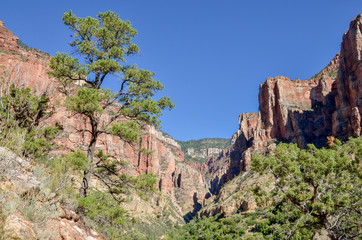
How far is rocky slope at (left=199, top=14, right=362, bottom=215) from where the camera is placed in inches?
2633

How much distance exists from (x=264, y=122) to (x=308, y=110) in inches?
726

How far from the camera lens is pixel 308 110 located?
320ft

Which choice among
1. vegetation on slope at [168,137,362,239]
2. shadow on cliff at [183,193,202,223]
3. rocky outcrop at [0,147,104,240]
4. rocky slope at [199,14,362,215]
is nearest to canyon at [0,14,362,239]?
rocky slope at [199,14,362,215]

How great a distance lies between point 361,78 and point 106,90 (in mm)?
77141

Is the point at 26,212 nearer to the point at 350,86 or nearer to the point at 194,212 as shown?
the point at 350,86

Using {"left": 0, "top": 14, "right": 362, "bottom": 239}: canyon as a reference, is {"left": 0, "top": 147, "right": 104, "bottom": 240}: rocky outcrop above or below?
below

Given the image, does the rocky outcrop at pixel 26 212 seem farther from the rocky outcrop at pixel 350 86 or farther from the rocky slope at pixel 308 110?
the rocky outcrop at pixel 350 86

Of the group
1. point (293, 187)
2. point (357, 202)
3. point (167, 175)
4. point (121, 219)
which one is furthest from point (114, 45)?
point (167, 175)

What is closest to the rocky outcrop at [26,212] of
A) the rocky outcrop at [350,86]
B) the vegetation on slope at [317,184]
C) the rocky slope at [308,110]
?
the vegetation on slope at [317,184]

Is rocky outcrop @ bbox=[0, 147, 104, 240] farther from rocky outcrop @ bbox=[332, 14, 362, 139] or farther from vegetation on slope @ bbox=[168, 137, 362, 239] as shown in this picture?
rocky outcrop @ bbox=[332, 14, 362, 139]

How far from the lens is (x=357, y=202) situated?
10047mm

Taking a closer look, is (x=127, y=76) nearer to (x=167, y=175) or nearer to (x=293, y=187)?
(x=293, y=187)

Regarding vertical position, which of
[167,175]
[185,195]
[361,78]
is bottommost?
[185,195]

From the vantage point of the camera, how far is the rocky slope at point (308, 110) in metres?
66.9
